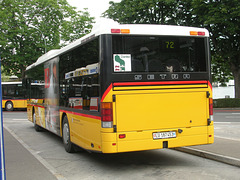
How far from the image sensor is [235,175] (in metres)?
5.82

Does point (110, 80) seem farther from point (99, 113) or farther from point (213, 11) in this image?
point (213, 11)

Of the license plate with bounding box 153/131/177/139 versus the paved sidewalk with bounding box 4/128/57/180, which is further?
the license plate with bounding box 153/131/177/139

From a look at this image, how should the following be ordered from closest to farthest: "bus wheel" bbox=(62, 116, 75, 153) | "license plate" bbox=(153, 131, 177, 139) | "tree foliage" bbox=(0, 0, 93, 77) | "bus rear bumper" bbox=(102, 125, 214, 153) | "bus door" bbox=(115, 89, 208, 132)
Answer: "bus rear bumper" bbox=(102, 125, 214, 153), "bus door" bbox=(115, 89, 208, 132), "license plate" bbox=(153, 131, 177, 139), "bus wheel" bbox=(62, 116, 75, 153), "tree foliage" bbox=(0, 0, 93, 77)

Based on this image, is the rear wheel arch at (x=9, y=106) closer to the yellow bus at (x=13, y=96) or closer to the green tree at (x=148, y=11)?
the yellow bus at (x=13, y=96)

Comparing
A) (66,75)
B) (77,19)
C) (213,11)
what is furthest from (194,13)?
(66,75)

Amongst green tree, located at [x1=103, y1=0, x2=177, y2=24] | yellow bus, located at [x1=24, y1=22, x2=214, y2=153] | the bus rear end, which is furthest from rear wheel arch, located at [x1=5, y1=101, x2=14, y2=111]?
the bus rear end

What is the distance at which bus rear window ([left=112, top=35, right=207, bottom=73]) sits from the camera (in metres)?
6.21

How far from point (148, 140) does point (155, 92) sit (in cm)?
97

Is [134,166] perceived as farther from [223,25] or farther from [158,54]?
[223,25]

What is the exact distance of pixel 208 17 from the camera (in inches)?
934

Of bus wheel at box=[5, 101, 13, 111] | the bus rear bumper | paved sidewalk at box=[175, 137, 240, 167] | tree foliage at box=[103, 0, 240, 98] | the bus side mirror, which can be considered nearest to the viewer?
the bus rear bumper

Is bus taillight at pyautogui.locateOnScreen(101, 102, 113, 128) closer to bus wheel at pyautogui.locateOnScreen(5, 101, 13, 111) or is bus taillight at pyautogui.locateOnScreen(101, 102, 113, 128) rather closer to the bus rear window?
the bus rear window

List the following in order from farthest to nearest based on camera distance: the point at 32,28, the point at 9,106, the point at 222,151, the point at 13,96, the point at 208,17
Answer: the point at 32,28 < the point at 13,96 < the point at 9,106 < the point at 208,17 < the point at 222,151

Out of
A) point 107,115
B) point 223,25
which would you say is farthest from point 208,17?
point 107,115
